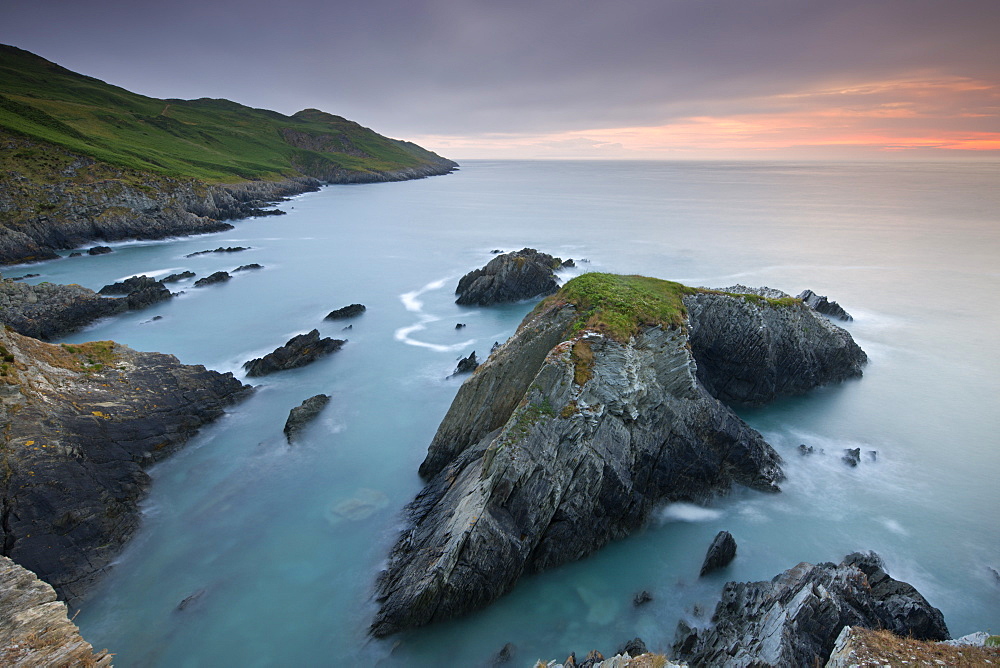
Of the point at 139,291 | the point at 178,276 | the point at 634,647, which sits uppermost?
the point at 178,276

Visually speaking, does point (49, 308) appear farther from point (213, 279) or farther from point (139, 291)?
point (213, 279)

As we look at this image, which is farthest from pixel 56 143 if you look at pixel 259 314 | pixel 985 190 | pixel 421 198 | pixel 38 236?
pixel 985 190

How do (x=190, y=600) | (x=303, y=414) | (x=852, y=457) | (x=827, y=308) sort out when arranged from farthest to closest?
(x=827, y=308) < (x=303, y=414) < (x=852, y=457) < (x=190, y=600)

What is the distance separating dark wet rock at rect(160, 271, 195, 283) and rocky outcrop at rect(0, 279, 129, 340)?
30.1 ft

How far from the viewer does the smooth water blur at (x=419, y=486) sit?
1416 centimetres

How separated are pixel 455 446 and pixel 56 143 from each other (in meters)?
91.0

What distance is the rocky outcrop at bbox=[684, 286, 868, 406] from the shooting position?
995 inches

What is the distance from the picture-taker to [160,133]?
128 metres

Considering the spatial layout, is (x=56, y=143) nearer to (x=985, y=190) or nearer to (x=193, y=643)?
(x=193, y=643)

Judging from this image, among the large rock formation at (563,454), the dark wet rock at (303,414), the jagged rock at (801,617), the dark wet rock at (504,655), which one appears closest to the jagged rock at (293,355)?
the dark wet rock at (303,414)

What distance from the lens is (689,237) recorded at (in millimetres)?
73438

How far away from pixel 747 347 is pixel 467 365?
16422mm

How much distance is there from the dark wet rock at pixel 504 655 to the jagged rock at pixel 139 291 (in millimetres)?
43056

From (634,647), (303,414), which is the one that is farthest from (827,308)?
(303,414)
